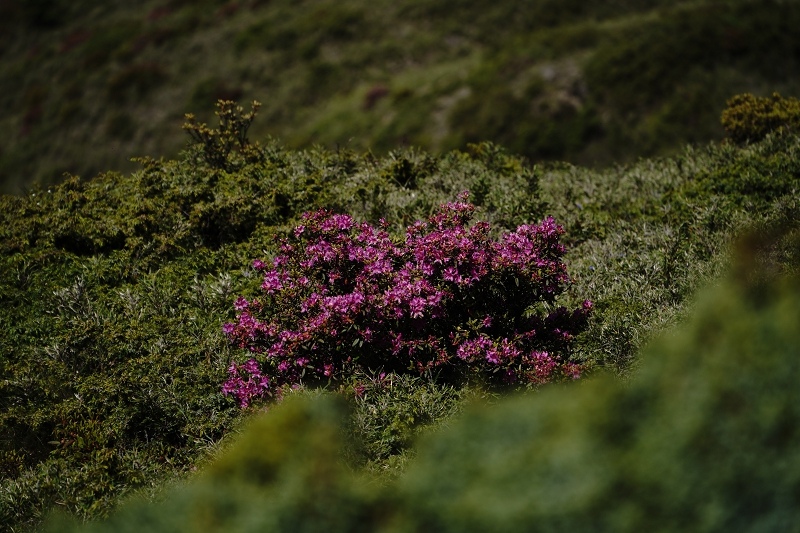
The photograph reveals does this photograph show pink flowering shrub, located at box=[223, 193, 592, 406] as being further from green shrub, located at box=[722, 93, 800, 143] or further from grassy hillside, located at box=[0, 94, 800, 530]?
green shrub, located at box=[722, 93, 800, 143]

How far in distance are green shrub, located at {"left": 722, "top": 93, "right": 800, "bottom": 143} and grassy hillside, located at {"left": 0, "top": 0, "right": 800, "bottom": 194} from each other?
14.9 meters

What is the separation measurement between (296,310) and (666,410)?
4.27 m

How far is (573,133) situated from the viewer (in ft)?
102

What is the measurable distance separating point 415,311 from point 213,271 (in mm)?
3797

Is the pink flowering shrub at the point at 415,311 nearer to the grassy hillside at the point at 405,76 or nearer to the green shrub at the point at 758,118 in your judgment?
the green shrub at the point at 758,118

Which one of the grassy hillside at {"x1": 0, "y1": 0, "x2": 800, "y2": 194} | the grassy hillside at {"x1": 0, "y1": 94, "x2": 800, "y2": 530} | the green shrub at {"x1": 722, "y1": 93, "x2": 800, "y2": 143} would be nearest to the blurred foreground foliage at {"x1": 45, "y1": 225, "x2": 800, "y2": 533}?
the grassy hillside at {"x1": 0, "y1": 94, "x2": 800, "y2": 530}

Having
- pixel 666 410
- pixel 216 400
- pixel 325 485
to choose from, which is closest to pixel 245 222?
pixel 216 400

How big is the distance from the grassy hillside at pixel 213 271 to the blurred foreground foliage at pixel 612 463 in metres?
1.73

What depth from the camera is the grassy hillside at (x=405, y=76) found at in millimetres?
31516

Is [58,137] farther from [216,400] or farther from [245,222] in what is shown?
[216,400]

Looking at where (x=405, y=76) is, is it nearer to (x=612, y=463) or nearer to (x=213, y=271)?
(x=213, y=271)

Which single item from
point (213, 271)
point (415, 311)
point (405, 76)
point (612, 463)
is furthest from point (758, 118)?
Result: point (405, 76)

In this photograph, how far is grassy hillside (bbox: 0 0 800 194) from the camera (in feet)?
103

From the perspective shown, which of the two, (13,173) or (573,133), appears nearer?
(573,133)
